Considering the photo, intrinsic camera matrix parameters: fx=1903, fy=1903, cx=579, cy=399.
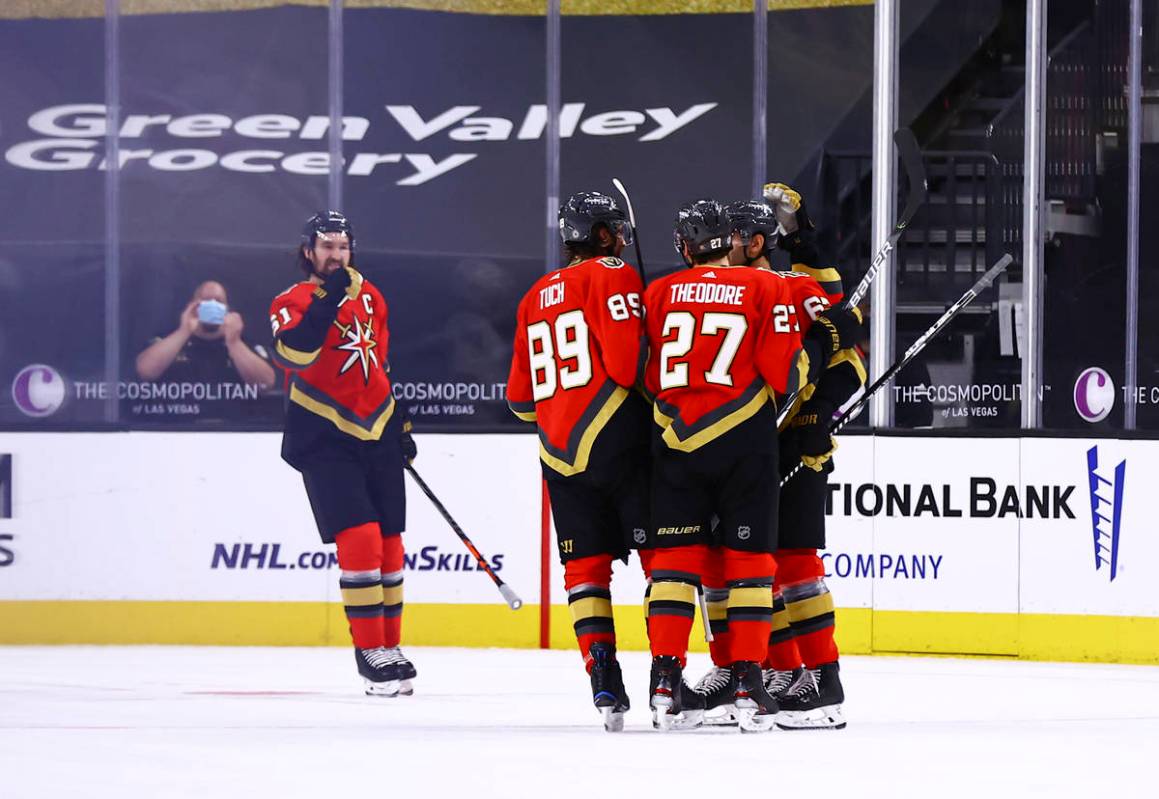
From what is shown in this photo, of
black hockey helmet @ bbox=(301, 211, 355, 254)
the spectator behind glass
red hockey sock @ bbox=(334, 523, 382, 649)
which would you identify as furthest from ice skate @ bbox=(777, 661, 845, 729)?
the spectator behind glass

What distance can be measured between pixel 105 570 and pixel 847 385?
359 cm

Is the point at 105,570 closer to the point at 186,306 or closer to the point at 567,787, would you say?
the point at 186,306

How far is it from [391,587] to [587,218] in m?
1.62

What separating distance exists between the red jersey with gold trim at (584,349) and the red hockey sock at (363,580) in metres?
1.17

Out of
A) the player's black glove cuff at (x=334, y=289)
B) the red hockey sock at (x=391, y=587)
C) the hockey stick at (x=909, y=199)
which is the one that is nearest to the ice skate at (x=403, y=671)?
the red hockey sock at (x=391, y=587)

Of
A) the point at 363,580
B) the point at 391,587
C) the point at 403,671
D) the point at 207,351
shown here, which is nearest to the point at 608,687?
the point at 403,671

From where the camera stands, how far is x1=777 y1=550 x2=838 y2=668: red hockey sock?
181 inches

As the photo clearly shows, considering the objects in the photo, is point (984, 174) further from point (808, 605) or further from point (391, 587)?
point (808, 605)

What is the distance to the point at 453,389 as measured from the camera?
25.0 ft

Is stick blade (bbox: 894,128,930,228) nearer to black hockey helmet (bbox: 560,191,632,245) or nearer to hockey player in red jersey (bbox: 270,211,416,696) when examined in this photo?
black hockey helmet (bbox: 560,191,632,245)

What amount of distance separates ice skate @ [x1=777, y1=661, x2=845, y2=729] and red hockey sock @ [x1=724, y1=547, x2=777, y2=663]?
0.21 metres

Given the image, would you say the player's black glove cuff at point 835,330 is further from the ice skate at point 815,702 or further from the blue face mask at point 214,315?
the blue face mask at point 214,315

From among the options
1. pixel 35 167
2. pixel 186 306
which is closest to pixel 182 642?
pixel 186 306

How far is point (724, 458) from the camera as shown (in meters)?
4.42
